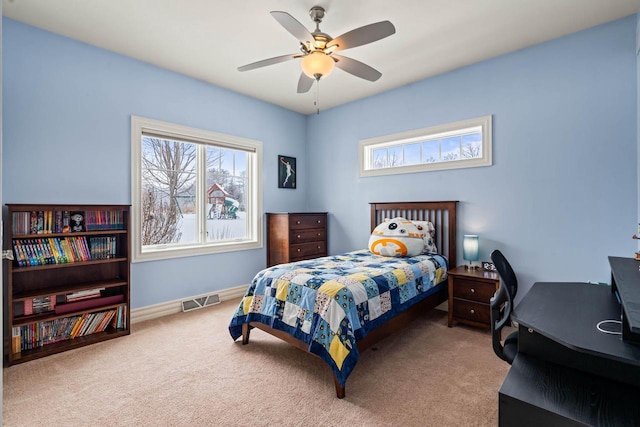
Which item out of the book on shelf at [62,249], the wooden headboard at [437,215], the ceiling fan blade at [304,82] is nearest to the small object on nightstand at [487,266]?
the wooden headboard at [437,215]

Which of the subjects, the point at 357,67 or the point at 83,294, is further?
the point at 83,294

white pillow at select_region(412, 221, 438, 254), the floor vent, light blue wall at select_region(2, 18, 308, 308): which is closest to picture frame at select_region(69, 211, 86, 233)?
light blue wall at select_region(2, 18, 308, 308)

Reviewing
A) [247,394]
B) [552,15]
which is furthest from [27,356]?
[552,15]

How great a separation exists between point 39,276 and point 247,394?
87.3 inches

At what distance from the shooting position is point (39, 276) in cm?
291

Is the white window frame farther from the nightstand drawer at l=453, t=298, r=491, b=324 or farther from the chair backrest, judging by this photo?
the chair backrest

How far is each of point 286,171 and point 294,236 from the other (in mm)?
1129

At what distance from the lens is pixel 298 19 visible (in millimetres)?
2791

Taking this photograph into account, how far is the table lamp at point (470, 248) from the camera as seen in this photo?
345 centimetres

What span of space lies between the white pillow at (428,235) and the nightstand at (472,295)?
15.0 inches

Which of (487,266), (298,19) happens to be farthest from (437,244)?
(298,19)

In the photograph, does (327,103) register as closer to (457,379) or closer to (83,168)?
(83,168)

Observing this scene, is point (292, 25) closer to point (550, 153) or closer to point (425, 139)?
point (425, 139)

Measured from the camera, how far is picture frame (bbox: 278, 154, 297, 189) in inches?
196
